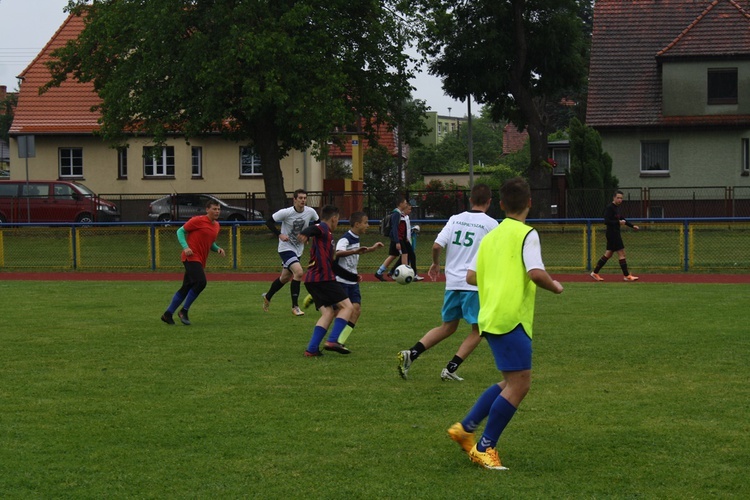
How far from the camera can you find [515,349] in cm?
642

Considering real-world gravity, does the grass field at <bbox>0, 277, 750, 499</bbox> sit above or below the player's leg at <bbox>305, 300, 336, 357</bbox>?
below

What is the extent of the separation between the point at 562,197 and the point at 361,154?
2138 cm

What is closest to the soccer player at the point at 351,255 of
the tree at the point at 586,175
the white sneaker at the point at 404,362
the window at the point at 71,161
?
the white sneaker at the point at 404,362

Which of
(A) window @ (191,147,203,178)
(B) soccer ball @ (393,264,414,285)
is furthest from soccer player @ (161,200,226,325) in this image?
(A) window @ (191,147,203,178)

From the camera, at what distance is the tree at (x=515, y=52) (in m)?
40.7

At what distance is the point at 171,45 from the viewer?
34.4m

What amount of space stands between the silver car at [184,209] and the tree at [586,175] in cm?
1176

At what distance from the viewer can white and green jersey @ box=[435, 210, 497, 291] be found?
9.47 metres

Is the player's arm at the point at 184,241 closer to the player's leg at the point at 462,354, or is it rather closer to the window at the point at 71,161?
the player's leg at the point at 462,354

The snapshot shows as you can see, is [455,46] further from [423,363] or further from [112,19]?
[423,363]

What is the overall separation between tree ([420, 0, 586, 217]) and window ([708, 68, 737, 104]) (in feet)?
16.3

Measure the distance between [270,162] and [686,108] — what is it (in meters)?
16.5

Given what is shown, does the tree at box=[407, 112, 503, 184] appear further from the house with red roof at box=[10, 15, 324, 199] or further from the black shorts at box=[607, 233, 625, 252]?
the black shorts at box=[607, 233, 625, 252]

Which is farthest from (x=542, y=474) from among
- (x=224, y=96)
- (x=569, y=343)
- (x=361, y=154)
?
(x=361, y=154)
